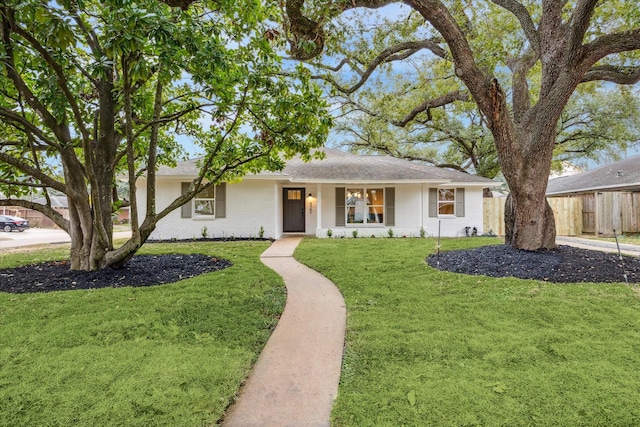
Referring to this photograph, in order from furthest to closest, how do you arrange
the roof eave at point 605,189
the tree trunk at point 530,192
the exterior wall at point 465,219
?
the roof eave at point 605,189 → the exterior wall at point 465,219 → the tree trunk at point 530,192

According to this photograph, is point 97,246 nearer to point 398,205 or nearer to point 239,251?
point 239,251

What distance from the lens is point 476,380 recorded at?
254cm

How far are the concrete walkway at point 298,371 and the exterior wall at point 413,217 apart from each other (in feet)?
29.9

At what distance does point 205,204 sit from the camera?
1291 cm

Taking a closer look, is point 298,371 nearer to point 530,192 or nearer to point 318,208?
point 530,192

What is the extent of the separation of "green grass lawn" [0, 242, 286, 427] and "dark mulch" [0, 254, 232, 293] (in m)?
0.50

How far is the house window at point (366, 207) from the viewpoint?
558 inches

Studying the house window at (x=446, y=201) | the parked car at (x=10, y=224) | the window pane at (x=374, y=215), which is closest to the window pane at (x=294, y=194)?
the window pane at (x=374, y=215)

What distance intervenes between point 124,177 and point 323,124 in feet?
27.8

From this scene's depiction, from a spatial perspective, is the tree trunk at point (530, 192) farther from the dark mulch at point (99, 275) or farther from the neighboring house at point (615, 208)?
the neighboring house at point (615, 208)

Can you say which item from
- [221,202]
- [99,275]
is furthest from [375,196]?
[99,275]

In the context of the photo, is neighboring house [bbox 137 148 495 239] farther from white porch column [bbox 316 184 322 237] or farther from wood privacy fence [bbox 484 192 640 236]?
wood privacy fence [bbox 484 192 640 236]

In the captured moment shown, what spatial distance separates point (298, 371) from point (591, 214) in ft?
56.8

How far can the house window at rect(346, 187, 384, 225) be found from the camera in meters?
14.2
